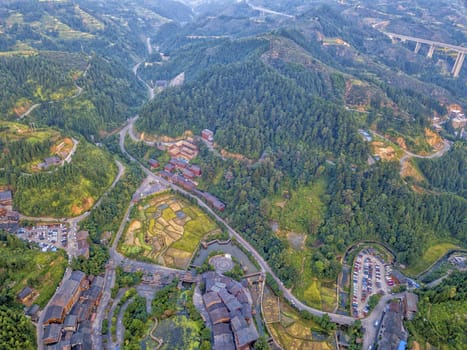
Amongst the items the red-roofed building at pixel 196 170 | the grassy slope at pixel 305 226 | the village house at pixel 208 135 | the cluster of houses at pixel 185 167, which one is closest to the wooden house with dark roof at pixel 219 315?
the grassy slope at pixel 305 226

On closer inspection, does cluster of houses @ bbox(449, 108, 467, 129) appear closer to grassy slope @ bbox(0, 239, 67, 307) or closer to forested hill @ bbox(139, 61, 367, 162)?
forested hill @ bbox(139, 61, 367, 162)

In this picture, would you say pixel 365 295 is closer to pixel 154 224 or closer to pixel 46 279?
pixel 154 224

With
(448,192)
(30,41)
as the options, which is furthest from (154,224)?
(30,41)

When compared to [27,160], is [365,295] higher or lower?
lower

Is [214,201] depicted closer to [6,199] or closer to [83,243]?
[83,243]

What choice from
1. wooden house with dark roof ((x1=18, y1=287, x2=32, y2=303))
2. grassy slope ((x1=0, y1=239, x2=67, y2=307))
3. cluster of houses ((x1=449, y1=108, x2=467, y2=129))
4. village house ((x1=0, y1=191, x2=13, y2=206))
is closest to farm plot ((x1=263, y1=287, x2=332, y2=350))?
grassy slope ((x1=0, y1=239, x2=67, y2=307))

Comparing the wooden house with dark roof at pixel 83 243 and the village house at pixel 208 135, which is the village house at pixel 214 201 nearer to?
the village house at pixel 208 135

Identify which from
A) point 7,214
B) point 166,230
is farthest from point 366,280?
point 7,214
